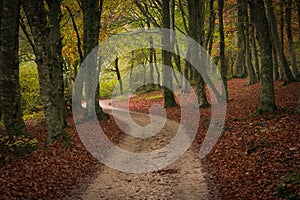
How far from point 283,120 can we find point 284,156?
3437 mm

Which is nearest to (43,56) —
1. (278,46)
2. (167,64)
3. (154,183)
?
(154,183)

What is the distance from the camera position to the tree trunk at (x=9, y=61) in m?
9.43

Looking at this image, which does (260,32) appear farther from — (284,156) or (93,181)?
(93,181)

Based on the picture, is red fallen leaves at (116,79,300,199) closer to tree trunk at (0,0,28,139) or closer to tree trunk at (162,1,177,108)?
tree trunk at (0,0,28,139)

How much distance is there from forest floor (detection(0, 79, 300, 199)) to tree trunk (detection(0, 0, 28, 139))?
5.53 ft

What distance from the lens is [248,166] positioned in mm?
7723

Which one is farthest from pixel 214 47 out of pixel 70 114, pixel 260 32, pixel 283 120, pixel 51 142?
pixel 51 142

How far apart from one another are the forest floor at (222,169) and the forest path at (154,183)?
0.03 metres

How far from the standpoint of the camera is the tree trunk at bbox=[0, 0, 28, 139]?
9430mm

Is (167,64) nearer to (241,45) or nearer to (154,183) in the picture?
(241,45)

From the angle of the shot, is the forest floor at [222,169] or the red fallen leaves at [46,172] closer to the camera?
the forest floor at [222,169]

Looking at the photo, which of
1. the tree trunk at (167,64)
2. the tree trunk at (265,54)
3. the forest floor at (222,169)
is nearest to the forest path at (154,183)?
the forest floor at (222,169)

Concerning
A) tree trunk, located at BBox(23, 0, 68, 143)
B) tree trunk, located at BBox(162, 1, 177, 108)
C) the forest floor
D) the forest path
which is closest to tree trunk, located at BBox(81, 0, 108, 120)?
tree trunk, located at BBox(162, 1, 177, 108)

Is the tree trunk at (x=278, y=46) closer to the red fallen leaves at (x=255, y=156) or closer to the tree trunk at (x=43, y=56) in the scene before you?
the red fallen leaves at (x=255, y=156)
